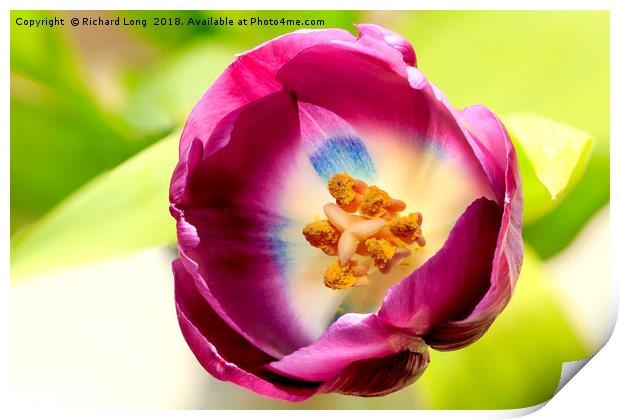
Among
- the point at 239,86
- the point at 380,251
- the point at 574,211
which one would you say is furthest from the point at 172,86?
the point at 574,211

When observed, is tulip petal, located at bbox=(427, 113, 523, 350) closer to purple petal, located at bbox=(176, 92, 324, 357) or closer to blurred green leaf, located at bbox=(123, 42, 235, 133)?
purple petal, located at bbox=(176, 92, 324, 357)

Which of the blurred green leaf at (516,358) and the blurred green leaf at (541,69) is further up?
the blurred green leaf at (541,69)

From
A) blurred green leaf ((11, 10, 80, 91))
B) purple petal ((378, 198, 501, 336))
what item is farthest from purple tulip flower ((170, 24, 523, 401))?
blurred green leaf ((11, 10, 80, 91))

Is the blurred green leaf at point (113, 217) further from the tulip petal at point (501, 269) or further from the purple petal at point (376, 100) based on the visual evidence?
the tulip petal at point (501, 269)

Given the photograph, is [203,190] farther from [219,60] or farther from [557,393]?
[557,393]

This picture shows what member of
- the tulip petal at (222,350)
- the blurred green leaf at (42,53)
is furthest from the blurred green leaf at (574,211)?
the blurred green leaf at (42,53)

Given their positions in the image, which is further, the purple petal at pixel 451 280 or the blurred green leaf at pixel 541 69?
the blurred green leaf at pixel 541 69

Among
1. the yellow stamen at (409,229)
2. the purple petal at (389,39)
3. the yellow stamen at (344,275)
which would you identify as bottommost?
the yellow stamen at (344,275)
